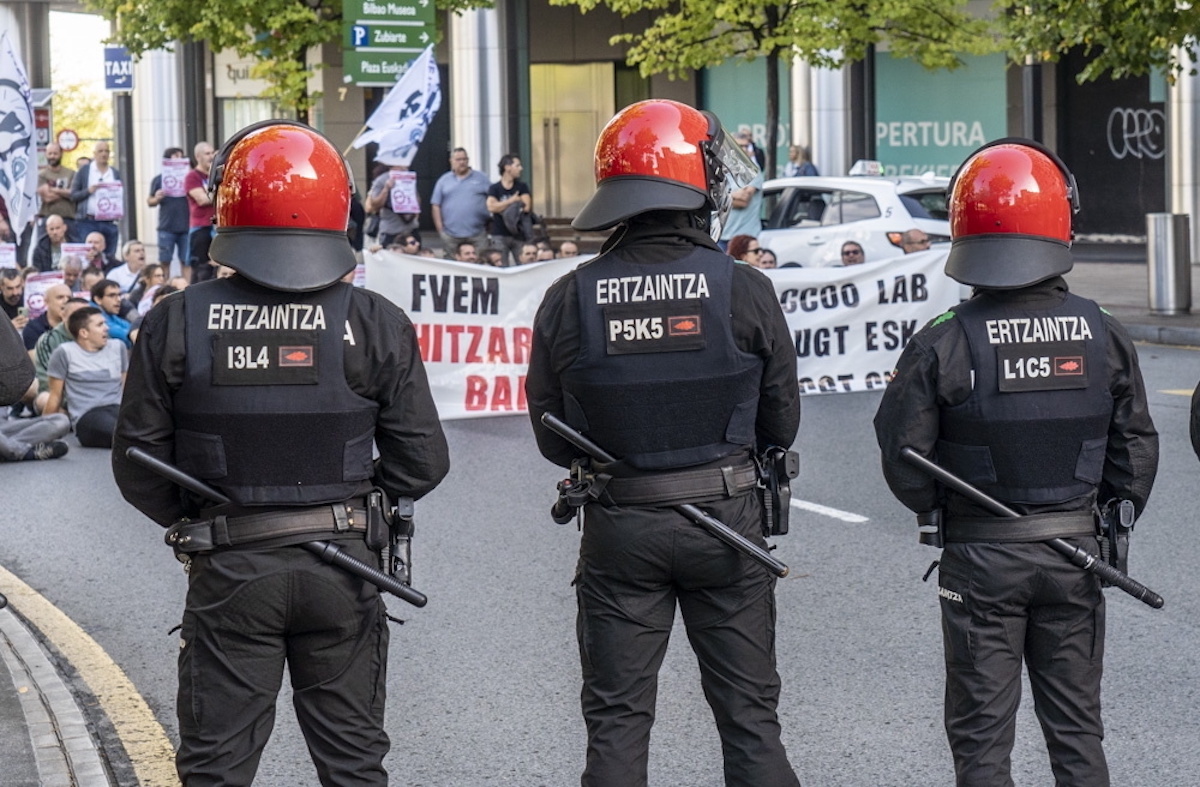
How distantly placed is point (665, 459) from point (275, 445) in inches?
37.3

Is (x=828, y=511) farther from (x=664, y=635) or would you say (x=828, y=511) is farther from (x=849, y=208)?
(x=849, y=208)

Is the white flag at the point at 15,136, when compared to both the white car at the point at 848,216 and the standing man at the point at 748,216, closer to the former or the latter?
the standing man at the point at 748,216

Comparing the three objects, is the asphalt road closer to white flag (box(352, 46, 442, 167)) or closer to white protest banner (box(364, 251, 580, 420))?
white protest banner (box(364, 251, 580, 420))

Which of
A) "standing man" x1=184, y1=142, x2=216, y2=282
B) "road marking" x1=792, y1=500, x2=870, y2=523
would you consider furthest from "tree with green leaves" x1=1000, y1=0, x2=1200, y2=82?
"standing man" x1=184, y1=142, x2=216, y2=282

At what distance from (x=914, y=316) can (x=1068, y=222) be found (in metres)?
10.1

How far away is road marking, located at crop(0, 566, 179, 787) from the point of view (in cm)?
541

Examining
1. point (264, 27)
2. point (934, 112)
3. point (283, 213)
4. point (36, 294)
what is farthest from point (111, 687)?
point (934, 112)

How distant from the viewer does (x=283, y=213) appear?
4.01 m

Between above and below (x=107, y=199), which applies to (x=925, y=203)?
below

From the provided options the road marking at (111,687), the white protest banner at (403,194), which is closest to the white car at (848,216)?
the white protest banner at (403,194)

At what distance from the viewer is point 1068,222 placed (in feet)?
14.3

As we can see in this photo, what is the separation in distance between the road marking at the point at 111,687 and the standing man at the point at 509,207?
38.1 ft

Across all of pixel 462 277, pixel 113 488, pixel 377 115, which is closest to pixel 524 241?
pixel 377 115

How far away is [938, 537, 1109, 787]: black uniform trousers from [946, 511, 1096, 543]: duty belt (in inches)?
0.9
